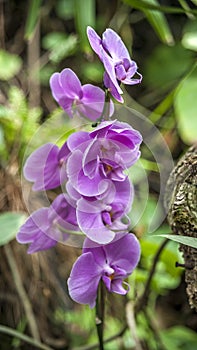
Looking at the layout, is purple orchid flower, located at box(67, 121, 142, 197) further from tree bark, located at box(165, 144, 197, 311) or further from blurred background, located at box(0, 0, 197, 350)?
blurred background, located at box(0, 0, 197, 350)

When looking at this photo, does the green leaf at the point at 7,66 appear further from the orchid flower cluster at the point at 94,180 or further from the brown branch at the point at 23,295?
the orchid flower cluster at the point at 94,180

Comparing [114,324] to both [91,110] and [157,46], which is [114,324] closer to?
[91,110]

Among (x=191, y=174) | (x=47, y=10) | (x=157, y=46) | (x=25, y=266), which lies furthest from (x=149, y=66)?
(x=191, y=174)

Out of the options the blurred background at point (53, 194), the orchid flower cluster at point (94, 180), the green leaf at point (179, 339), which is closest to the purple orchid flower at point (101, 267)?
the orchid flower cluster at point (94, 180)

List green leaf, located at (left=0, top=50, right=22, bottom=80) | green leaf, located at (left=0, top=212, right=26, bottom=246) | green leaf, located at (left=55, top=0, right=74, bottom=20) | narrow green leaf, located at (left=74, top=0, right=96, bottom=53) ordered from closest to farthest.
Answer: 1. green leaf, located at (left=0, top=212, right=26, bottom=246)
2. narrow green leaf, located at (left=74, top=0, right=96, bottom=53)
3. green leaf, located at (left=0, top=50, right=22, bottom=80)
4. green leaf, located at (left=55, top=0, right=74, bottom=20)

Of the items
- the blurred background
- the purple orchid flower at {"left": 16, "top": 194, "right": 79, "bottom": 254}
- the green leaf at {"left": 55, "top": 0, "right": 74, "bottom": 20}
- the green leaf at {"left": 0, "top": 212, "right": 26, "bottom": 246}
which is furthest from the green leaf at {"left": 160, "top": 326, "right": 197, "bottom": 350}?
the green leaf at {"left": 55, "top": 0, "right": 74, "bottom": 20}

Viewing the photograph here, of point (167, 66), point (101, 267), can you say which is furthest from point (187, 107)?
point (167, 66)

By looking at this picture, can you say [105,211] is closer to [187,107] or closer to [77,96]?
[77,96]
